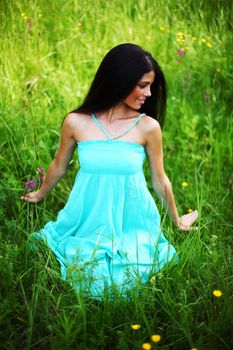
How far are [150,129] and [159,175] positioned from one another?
0.28 metres

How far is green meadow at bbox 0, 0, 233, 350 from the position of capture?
6.86 ft

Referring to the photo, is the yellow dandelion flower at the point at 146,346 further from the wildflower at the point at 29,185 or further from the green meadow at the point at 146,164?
the wildflower at the point at 29,185

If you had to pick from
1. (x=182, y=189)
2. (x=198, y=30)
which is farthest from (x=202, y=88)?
(x=182, y=189)

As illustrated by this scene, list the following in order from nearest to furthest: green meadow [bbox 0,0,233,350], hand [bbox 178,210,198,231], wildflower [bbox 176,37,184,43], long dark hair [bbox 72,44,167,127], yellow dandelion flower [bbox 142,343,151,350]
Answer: yellow dandelion flower [bbox 142,343,151,350], green meadow [bbox 0,0,233,350], long dark hair [bbox 72,44,167,127], hand [bbox 178,210,198,231], wildflower [bbox 176,37,184,43]

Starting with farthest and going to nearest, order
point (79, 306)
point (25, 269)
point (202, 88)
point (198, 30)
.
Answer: point (198, 30)
point (202, 88)
point (25, 269)
point (79, 306)

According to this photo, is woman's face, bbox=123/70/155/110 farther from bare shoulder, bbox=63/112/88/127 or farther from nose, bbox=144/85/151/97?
bare shoulder, bbox=63/112/88/127

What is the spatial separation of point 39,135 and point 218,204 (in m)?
1.24

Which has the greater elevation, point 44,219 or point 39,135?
point 39,135

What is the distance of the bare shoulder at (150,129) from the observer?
7.72ft

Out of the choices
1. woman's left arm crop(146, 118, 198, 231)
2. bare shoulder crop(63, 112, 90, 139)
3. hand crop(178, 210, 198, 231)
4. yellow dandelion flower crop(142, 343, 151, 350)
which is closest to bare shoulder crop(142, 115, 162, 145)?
woman's left arm crop(146, 118, 198, 231)

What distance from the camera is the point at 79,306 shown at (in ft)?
6.68

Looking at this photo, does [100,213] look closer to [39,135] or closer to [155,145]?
[155,145]

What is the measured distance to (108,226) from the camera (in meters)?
2.38

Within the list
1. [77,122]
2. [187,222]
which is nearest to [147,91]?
[77,122]
